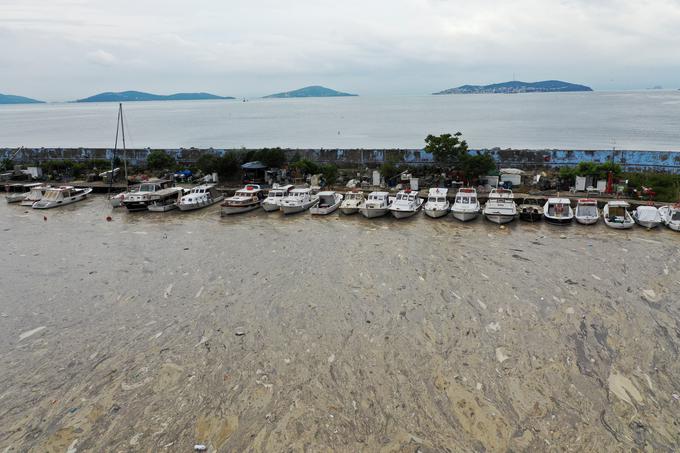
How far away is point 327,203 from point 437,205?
631cm

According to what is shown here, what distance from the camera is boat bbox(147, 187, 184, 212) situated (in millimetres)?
26578

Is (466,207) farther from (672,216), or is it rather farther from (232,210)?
(232,210)

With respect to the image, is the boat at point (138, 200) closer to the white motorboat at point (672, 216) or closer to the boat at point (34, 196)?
the boat at point (34, 196)

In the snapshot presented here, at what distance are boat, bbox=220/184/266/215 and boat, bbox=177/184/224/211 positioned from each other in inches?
69.9

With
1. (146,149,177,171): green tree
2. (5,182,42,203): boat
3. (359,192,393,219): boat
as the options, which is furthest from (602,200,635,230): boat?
(5,182,42,203): boat

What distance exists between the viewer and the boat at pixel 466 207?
22.8 metres

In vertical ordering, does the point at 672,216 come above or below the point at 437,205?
below

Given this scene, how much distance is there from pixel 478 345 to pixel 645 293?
669 cm

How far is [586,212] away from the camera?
22219mm

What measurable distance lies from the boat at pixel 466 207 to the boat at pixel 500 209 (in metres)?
0.58

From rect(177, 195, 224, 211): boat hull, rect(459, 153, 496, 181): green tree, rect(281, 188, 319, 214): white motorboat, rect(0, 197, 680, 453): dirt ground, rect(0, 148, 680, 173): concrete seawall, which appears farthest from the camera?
rect(0, 148, 680, 173): concrete seawall

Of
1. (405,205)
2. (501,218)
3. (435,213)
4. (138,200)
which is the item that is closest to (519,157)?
(501,218)

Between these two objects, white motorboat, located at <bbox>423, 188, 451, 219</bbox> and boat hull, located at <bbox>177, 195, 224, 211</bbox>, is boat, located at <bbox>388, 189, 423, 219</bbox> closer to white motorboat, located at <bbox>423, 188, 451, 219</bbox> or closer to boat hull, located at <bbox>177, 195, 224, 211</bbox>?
white motorboat, located at <bbox>423, 188, 451, 219</bbox>

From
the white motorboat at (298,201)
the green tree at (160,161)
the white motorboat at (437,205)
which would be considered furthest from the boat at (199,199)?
the white motorboat at (437,205)
